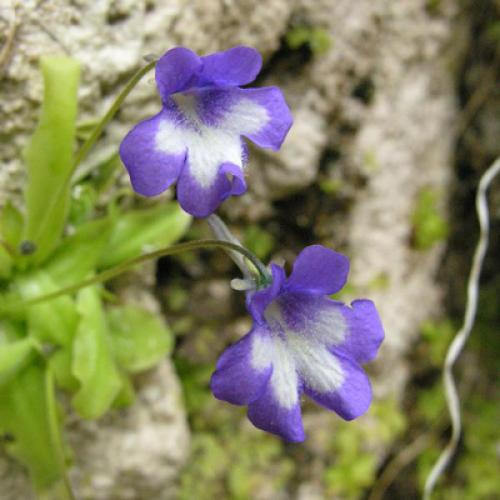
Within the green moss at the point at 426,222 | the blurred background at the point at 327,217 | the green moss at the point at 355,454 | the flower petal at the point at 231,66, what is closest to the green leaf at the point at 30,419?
the blurred background at the point at 327,217

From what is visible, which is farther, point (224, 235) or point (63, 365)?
point (63, 365)

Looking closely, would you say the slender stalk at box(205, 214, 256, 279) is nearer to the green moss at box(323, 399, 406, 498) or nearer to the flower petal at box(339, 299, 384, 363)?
the flower petal at box(339, 299, 384, 363)

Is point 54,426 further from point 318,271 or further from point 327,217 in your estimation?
point 327,217

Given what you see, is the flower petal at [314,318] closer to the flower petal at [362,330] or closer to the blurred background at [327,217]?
the flower petal at [362,330]

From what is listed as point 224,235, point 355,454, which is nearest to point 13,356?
point 224,235

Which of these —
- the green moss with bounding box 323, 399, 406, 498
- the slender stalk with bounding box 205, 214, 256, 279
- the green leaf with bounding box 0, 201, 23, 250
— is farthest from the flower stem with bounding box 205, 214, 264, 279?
the green moss with bounding box 323, 399, 406, 498

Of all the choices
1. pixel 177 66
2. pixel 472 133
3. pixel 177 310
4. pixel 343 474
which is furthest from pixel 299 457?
pixel 177 66
